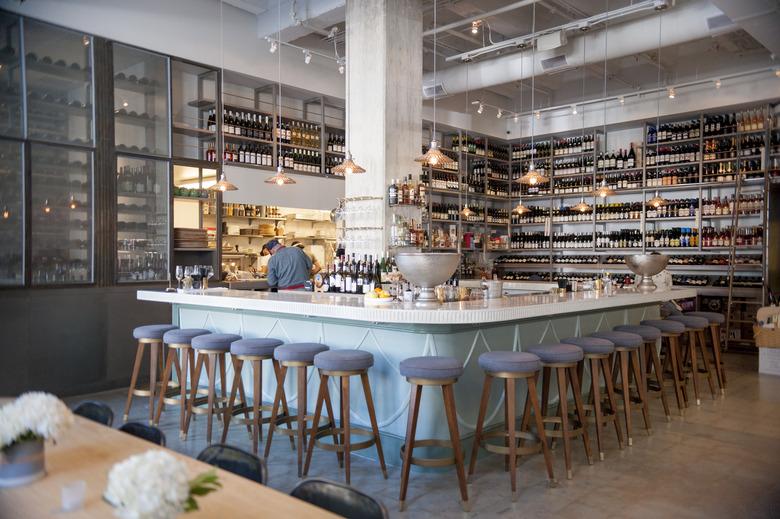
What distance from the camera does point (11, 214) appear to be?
5.40 meters

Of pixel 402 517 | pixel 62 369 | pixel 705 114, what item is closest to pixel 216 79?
pixel 62 369

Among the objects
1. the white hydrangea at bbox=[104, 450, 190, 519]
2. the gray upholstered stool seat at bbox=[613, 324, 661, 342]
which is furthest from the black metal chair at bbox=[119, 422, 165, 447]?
the gray upholstered stool seat at bbox=[613, 324, 661, 342]

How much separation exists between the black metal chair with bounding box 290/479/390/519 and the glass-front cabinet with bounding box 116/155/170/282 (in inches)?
210

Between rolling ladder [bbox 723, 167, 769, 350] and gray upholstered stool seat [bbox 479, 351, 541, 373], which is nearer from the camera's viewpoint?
gray upholstered stool seat [bbox 479, 351, 541, 373]

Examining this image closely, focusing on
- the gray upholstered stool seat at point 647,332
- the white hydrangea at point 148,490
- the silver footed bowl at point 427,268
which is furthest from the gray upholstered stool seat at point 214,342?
the gray upholstered stool seat at point 647,332

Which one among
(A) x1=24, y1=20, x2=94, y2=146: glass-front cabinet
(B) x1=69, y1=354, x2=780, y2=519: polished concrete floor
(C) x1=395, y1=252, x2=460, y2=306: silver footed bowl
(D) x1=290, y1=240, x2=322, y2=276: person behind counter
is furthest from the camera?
(D) x1=290, y1=240, x2=322, y2=276: person behind counter

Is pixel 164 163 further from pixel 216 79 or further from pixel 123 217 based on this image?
pixel 216 79

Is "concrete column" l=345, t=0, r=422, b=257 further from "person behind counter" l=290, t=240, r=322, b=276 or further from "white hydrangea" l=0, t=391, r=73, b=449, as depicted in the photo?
"white hydrangea" l=0, t=391, r=73, b=449

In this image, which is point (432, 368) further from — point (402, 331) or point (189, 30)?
point (189, 30)

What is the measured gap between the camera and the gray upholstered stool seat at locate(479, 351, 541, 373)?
326 cm

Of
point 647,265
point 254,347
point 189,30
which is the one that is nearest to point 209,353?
point 254,347

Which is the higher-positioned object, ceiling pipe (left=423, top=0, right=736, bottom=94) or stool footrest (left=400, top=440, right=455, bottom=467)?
ceiling pipe (left=423, top=0, right=736, bottom=94)

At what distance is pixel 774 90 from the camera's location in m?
7.98

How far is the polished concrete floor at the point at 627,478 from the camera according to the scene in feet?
10.1
